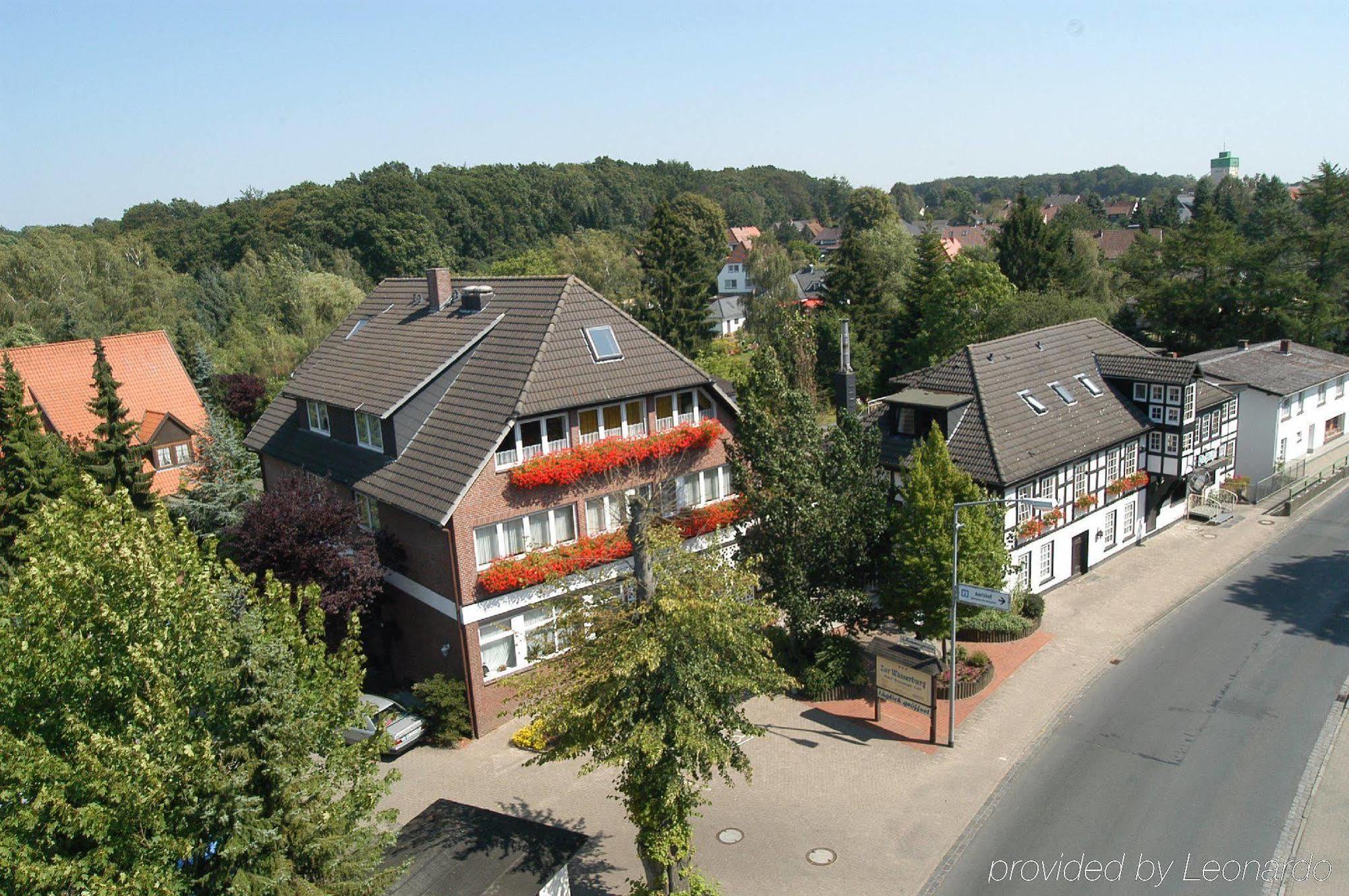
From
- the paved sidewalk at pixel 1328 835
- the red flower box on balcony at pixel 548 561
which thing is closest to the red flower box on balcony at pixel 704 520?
the red flower box on balcony at pixel 548 561

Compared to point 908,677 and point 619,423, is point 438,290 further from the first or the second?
point 908,677

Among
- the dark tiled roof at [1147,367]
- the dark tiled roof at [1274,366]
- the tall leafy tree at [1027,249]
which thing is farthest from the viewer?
the tall leafy tree at [1027,249]

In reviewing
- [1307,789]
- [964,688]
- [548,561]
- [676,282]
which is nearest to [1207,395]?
[964,688]

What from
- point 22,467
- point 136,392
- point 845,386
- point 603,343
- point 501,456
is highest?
point 603,343

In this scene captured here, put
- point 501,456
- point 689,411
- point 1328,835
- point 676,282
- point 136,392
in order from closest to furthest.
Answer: point 1328,835 < point 501,456 < point 689,411 < point 136,392 < point 676,282

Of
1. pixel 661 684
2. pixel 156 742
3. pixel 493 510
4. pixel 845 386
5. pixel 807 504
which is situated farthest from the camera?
pixel 845 386

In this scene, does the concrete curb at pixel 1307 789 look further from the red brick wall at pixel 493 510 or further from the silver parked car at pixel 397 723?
the silver parked car at pixel 397 723

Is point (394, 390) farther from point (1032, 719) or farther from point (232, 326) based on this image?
point (232, 326)
